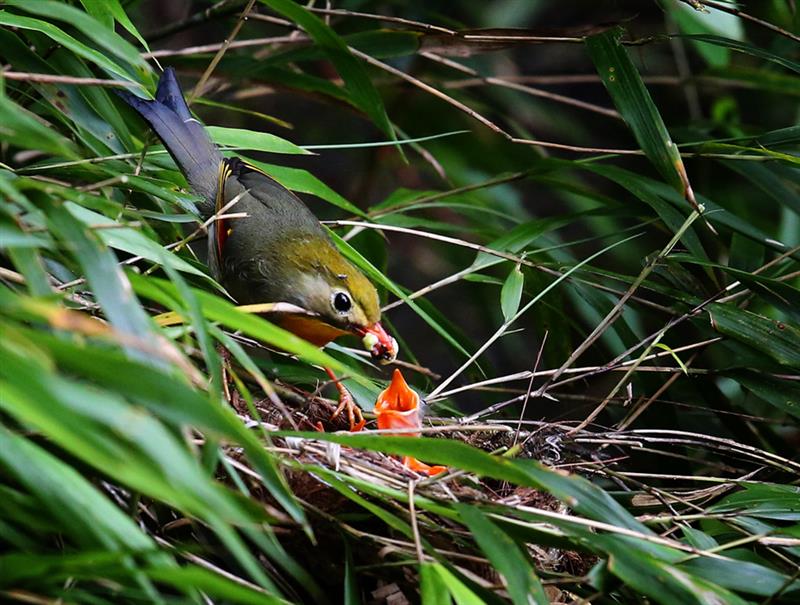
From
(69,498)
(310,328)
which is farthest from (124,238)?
(310,328)

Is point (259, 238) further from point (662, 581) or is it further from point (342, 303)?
point (662, 581)

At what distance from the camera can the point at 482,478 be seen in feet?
8.56

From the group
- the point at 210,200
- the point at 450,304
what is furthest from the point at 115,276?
the point at 450,304

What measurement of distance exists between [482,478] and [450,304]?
4513 mm

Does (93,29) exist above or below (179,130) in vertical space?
above

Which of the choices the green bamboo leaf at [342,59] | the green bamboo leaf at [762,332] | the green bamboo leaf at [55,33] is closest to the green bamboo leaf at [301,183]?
the green bamboo leaf at [342,59]

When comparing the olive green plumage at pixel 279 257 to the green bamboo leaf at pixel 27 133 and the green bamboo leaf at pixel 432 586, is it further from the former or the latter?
the green bamboo leaf at pixel 27 133

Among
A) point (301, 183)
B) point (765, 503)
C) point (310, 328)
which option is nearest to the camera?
point (765, 503)

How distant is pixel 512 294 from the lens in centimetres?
288

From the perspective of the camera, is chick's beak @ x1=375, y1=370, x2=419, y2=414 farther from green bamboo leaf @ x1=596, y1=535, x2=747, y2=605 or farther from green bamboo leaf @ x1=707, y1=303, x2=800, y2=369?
green bamboo leaf @ x1=596, y1=535, x2=747, y2=605

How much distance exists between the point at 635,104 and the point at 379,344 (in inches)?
39.8

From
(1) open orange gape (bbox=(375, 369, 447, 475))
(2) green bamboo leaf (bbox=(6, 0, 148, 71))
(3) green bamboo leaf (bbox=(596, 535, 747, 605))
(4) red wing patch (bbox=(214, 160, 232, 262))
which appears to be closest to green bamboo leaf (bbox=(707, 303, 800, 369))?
(1) open orange gape (bbox=(375, 369, 447, 475))

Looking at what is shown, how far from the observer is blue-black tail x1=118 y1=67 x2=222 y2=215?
3.06 m

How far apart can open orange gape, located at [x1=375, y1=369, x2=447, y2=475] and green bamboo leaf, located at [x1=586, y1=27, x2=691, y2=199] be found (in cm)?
94
